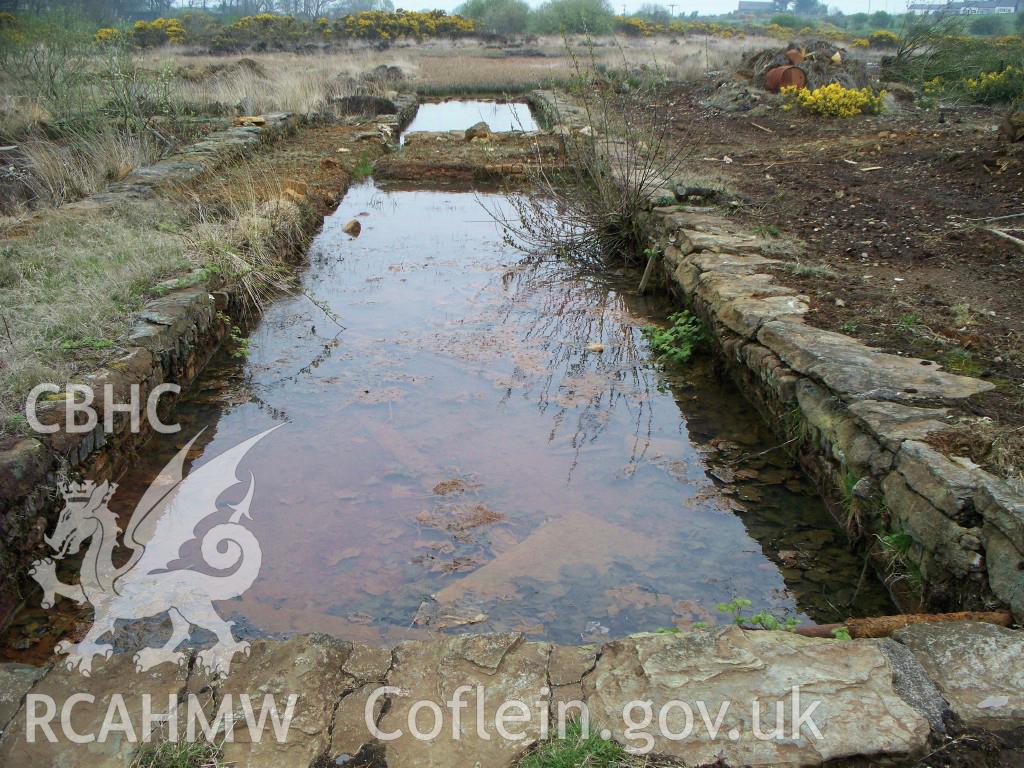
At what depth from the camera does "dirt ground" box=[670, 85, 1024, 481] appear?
3900 mm

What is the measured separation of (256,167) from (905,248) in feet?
21.8

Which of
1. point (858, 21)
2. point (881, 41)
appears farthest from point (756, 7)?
point (881, 41)

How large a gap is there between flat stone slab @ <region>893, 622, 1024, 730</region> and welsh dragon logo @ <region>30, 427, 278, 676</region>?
1953mm

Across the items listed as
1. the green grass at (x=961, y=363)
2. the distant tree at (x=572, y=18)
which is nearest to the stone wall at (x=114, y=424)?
the green grass at (x=961, y=363)

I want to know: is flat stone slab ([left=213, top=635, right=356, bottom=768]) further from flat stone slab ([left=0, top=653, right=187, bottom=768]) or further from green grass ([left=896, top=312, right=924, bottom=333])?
green grass ([left=896, top=312, right=924, bottom=333])

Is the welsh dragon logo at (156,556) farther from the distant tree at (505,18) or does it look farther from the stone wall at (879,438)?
the distant tree at (505,18)

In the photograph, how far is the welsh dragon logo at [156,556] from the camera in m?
2.87

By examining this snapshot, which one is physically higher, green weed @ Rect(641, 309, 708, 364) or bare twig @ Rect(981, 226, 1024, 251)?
bare twig @ Rect(981, 226, 1024, 251)

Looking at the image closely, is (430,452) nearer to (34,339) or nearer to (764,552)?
(764,552)

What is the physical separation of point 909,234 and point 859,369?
8.64 ft

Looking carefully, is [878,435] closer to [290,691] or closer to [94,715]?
[290,691]

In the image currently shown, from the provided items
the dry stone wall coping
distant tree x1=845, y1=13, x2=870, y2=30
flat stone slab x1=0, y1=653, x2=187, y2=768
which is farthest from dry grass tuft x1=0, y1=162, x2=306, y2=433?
distant tree x1=845, y1=13, x2=870, y2=30

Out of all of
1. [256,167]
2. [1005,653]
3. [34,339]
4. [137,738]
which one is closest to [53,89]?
[256,167]

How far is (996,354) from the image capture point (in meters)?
3.80
